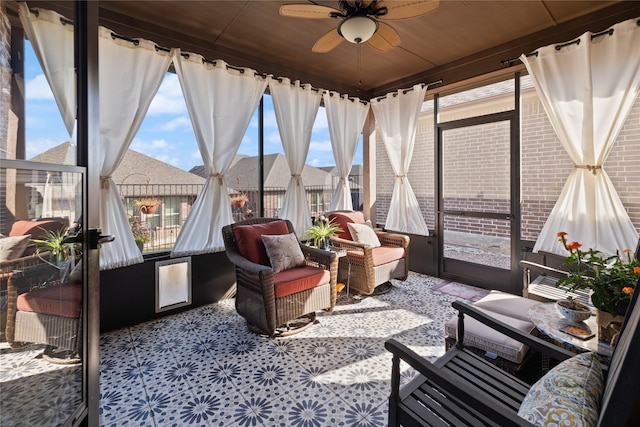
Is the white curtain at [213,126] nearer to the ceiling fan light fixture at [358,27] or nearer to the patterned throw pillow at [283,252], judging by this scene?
the patterned throw pillow at [283,252]

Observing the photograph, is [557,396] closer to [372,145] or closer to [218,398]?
[218,398]

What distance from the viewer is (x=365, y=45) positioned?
10.7 ft

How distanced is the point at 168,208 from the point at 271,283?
162 cm

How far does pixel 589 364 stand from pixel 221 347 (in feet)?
7.40

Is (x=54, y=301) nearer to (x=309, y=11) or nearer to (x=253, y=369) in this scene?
(x=253, y=369)

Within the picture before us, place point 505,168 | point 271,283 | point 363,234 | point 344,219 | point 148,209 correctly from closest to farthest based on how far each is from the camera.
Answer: point 271,283
point 148,209
point 505,168
point 363,234
point 344,219

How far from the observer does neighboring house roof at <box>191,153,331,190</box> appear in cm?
339

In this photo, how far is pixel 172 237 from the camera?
3061 millimetres

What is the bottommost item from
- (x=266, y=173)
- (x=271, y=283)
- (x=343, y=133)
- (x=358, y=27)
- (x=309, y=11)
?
(x=271, y=283)

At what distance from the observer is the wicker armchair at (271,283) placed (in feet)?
7.66

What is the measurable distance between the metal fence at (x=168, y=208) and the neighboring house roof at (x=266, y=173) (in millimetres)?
73

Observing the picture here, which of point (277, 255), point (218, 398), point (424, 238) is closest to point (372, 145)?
point (424, 238)

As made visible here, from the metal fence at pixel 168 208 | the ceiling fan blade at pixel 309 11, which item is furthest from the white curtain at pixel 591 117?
the metal fence at pixel 168 208

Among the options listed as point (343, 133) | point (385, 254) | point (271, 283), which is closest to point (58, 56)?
point (271, 283)
